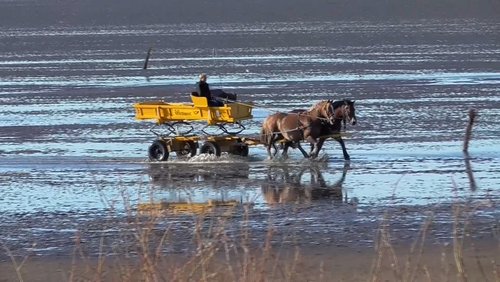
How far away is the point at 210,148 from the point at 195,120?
540 millimetres

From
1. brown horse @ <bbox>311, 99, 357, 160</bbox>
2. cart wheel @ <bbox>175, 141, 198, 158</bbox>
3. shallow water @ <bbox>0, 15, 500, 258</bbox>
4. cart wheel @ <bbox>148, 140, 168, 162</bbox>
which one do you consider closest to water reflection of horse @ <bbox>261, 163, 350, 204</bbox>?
shallow water @ <bbox>0, 15, 500, 258</bbox>

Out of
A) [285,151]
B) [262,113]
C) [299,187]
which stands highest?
[262,113]

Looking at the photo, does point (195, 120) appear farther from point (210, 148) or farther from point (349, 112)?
point (349, 112)

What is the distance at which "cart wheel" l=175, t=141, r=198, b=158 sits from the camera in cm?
2152

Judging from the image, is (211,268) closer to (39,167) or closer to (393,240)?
(393,240)

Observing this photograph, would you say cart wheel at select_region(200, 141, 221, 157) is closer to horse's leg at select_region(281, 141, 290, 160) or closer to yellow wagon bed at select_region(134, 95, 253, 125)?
yellow wagon bed at select_region(134, 95, 253, 125)

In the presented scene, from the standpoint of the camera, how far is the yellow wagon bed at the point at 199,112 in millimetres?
20672

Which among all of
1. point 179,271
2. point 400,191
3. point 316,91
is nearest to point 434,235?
point 400,191

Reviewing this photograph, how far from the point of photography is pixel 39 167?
68.7 feet

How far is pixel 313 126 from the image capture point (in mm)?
20797

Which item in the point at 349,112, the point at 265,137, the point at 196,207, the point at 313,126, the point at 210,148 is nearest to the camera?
the point at 196,207

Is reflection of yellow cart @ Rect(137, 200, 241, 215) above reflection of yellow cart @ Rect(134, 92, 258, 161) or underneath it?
underneath

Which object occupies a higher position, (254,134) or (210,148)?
(210,148)

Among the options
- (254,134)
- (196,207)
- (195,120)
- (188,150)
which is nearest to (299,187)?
(196,207)
